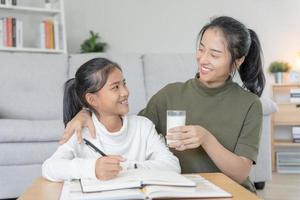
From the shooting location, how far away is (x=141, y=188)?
835mm

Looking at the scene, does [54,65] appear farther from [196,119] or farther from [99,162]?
[99,162]

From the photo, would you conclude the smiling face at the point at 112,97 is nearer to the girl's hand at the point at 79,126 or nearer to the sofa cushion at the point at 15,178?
the girl's hand at the point at 79,126

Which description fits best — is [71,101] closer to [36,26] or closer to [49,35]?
[49,35]

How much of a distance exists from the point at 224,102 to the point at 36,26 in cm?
304

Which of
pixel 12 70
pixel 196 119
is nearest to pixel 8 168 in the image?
pixel 12 70

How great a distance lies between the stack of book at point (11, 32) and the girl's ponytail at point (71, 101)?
8.20ft

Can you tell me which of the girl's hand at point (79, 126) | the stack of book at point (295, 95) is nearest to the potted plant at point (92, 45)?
the stack of book at point (295, 95)

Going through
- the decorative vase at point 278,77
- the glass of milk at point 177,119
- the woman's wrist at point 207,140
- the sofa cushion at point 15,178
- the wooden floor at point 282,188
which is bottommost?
the wooden floor at point 282,188

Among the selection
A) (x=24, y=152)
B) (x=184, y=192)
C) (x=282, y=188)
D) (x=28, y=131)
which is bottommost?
(x=282, y=188)

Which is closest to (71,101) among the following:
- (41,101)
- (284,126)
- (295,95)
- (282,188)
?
(41,101)

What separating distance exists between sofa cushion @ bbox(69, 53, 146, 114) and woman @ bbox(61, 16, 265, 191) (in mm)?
1683

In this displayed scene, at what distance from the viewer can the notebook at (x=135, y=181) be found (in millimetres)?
822

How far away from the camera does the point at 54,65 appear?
10.3 ft

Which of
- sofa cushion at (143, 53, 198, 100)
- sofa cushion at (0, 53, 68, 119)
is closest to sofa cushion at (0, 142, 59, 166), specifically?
sofa cushion at (0, 53, 68, 119)
